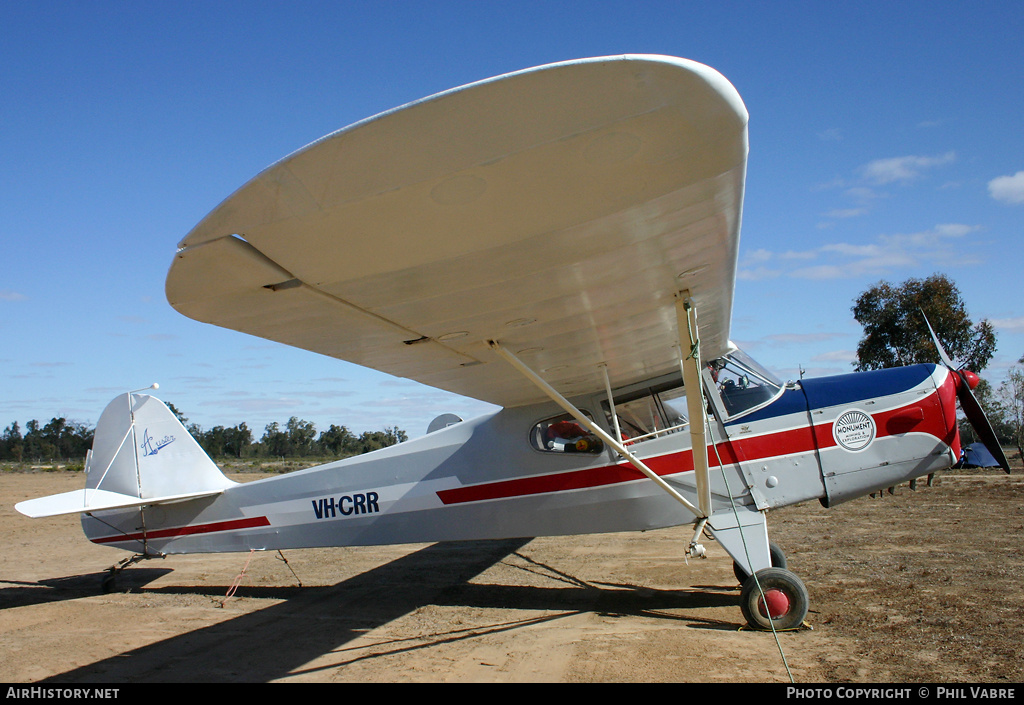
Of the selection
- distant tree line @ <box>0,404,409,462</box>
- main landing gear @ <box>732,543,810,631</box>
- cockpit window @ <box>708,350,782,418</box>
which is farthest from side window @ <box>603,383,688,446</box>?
distant tree line @ <box>0,404,409,462</box>

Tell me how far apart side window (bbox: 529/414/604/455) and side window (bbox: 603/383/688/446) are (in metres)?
0.28

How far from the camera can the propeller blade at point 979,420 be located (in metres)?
5.55

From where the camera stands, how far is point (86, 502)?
23.3 feet

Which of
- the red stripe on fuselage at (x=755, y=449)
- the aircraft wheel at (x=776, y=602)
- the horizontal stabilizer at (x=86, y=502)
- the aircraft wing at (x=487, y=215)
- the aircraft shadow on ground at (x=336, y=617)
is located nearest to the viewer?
the aircraft wing at (x=487, y=215)

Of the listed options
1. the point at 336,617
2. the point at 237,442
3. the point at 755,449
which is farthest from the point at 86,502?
the point at 237,442

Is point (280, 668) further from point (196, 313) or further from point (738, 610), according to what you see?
point (738, 610)

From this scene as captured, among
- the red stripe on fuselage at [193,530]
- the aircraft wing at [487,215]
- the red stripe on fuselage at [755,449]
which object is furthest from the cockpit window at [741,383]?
the red stripe on fuselage at [193,530]

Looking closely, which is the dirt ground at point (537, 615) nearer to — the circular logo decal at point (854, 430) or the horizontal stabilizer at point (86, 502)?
the horizontal stabilizer at point (86, 502)

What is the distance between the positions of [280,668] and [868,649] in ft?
14.0

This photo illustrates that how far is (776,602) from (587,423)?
2.07m

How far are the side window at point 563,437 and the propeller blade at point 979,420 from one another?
3422mm

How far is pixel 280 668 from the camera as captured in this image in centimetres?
460

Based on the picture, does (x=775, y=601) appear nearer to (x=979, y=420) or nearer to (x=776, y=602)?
(x=776, y=602)
